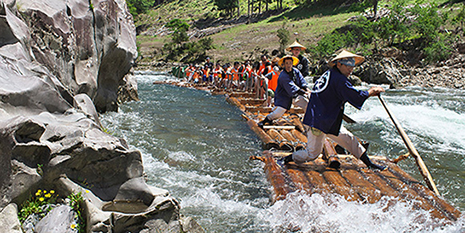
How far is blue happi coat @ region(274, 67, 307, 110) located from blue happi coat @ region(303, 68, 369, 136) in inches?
57.5

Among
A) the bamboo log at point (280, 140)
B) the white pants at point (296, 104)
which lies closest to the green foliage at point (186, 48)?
the white pants at point (296, 104)

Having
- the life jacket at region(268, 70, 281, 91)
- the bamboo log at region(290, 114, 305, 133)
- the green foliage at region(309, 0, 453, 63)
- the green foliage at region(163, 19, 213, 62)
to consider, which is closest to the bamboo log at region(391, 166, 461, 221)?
the bamboo log at region(290, 114, 305, 133)

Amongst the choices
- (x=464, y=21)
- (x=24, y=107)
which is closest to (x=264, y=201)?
(x=24, y=107)

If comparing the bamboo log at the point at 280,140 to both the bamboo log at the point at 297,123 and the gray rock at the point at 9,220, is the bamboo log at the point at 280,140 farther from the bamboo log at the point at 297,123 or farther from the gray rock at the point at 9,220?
the gray rock at the point at 9,220

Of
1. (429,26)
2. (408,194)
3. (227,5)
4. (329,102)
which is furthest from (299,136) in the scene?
(227,5)

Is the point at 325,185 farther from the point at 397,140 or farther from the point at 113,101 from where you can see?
the point at 113,101

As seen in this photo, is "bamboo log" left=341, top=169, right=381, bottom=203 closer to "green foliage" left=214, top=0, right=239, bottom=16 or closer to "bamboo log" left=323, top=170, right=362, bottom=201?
"bamboo log" left=323, top=170, right=362, bottom=201

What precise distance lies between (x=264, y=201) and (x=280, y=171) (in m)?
0.59

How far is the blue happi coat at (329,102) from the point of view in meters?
4.45

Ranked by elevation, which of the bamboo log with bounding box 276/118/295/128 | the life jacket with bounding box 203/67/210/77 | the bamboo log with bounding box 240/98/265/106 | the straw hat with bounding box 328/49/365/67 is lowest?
the life jacket with bounding box 203/67/210/77

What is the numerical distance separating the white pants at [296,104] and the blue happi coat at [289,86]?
140 millimetres

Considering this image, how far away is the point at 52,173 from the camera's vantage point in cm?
283

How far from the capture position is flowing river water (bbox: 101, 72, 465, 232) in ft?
12.0

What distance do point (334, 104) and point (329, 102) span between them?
0.24 ft
